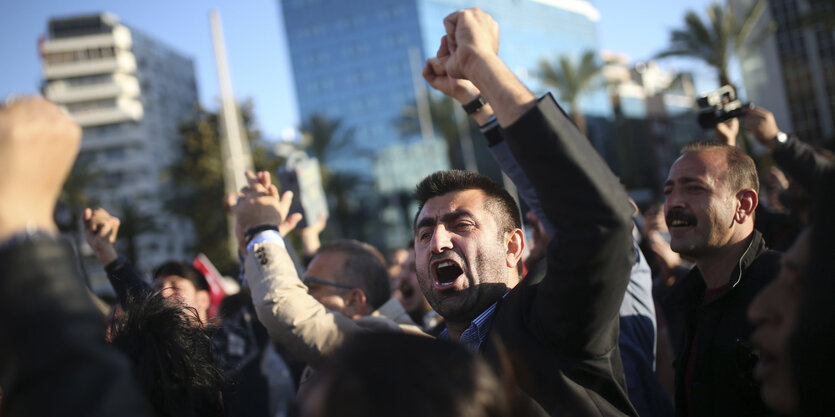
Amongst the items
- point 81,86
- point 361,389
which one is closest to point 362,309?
point 361,389

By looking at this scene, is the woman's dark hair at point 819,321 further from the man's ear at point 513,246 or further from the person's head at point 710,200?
the person's head at point 710,200

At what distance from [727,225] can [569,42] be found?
7261cm

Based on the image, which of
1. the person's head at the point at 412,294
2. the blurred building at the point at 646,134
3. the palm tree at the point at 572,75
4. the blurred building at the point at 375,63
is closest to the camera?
the person's head at the point at 412,294

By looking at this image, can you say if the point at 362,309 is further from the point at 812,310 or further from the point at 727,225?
the point at 812,310

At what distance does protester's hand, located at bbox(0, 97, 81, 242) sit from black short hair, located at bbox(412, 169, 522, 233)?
165 centimetres

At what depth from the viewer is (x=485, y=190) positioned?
8.95 feet

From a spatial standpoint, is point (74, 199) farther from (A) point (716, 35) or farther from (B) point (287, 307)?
(B) point (287, 307)

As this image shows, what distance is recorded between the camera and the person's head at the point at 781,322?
1.36m

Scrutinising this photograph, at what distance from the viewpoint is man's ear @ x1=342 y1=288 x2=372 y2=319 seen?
144 inches

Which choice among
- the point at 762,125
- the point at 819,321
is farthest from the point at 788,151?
the point at 819,321

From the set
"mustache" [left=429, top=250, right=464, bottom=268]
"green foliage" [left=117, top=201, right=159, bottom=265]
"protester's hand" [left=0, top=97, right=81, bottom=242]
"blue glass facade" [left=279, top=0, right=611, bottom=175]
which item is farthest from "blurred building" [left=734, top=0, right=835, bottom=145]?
"protester's hand" [left=0, top=97, right=81, bottom=242]

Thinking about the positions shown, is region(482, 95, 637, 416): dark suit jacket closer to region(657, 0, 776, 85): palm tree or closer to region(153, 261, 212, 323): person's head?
region(153, 261, 212, 323): person's head

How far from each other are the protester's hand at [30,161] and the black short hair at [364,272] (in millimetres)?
2468

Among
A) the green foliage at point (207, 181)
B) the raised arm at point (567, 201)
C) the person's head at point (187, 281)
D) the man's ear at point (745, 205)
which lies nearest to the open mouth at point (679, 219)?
the man's ear at point (745, 205)
